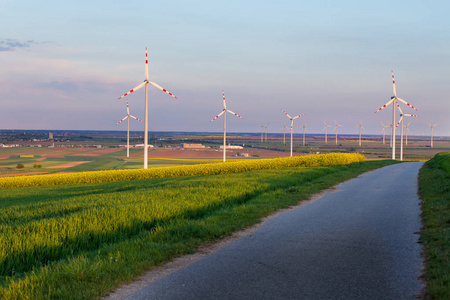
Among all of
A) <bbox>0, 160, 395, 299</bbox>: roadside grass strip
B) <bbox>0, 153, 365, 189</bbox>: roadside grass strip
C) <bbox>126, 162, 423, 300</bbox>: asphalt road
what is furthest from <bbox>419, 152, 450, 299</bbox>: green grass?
<bbox>0, 153, 365, 189</bbox>: roadside grass strip

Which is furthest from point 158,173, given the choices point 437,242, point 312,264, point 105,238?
point 312,264

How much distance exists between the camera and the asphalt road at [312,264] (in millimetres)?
6680

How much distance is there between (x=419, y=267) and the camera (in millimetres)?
7859

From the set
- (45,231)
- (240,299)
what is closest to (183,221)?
(45,231)

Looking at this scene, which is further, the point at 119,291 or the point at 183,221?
the point at 183,221

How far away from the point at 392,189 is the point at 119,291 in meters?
17.3

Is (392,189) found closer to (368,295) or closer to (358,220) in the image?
(358,220)

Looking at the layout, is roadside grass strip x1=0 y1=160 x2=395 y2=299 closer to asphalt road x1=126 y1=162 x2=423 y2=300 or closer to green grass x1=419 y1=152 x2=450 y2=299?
asphalt road x1=126 y1=162 x2=423 y2=300

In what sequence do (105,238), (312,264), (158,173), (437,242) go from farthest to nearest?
1. (158,173)
2. (105,238)
3. (437,242)
4. (312,264)

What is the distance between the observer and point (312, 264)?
803 cm

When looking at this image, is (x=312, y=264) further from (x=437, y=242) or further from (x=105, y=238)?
(x=105, y=238)

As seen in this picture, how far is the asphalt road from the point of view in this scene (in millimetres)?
6680

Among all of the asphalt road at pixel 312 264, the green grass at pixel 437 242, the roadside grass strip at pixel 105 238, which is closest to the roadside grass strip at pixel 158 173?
the roadside grass strip at pixel 105 238

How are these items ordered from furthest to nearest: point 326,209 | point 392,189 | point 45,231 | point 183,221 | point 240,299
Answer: point 392,189 → point 326,209 → point 183,221 → point 45,231 → point 240,299
